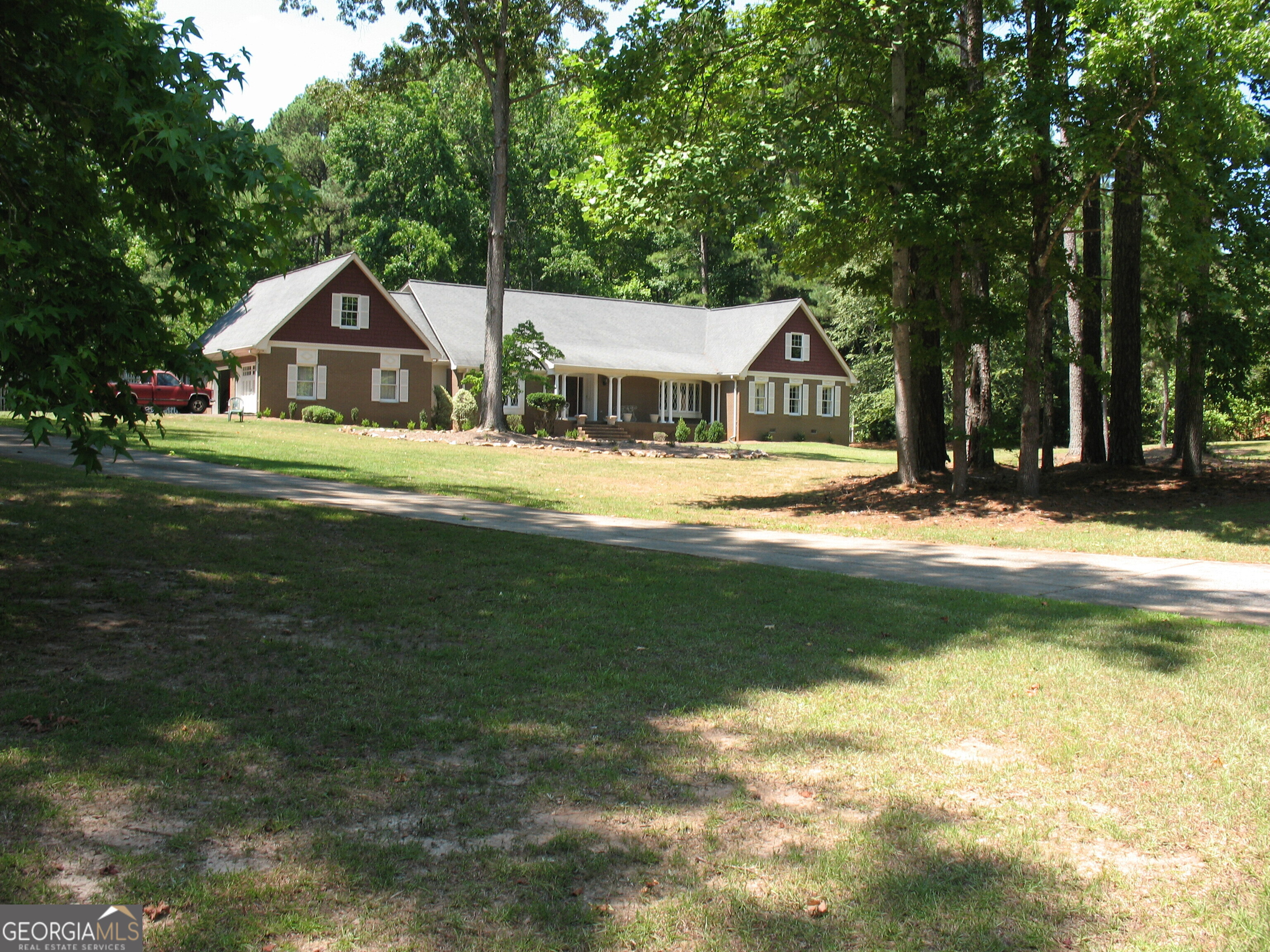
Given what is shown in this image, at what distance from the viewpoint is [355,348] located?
127 ft

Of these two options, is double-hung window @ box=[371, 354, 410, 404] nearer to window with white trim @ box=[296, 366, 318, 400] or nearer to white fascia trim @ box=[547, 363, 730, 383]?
window with white trim @ box=[296, 366, 318, 400]

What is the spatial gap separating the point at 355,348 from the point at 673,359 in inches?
533

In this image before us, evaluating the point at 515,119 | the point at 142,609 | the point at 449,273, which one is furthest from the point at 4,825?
the point at 515,119

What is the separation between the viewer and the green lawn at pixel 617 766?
3.47 meters

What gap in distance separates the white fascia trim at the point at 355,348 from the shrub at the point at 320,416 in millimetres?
2530

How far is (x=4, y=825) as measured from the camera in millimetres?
3910

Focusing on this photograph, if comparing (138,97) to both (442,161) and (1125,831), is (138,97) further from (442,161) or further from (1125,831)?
(442,161)

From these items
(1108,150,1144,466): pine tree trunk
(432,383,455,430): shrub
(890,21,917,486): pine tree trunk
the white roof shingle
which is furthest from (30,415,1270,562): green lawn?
the white roof shingle

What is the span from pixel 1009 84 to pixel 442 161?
42.5 metres

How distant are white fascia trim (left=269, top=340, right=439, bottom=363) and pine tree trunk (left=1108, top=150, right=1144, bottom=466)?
26911 mm

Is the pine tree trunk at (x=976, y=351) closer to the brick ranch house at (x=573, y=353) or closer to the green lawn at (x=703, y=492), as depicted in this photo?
the green lawn at (x=703, y=492)

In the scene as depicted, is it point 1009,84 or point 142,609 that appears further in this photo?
point 1009,84

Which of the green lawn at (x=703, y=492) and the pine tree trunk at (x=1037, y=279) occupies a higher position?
the pine tree trunk at (x=1037, y=279)

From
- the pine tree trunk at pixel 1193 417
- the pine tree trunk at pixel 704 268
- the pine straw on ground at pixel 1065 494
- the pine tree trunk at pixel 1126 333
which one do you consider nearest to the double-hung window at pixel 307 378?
the pine straw on ground at pixel 1065 494
